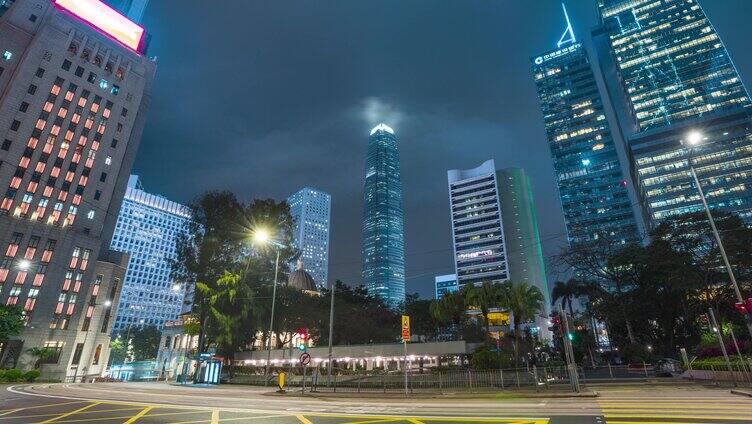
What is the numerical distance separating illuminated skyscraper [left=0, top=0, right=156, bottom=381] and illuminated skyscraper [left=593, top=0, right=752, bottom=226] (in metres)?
148

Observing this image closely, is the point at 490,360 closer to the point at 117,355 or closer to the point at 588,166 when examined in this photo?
the point at 117,355

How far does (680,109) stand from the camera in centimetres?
16162

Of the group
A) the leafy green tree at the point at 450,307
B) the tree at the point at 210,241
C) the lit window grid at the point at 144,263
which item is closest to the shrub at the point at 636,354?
the leafy green tree at the point at 450,307

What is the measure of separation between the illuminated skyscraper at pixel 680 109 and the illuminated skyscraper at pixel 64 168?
148m

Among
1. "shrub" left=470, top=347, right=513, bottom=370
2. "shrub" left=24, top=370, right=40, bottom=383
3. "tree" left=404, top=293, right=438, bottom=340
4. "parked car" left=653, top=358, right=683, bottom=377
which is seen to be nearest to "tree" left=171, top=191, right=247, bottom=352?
"shrub" left=24, top=370, right=40, bottom=383

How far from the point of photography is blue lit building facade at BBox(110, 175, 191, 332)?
156750mm

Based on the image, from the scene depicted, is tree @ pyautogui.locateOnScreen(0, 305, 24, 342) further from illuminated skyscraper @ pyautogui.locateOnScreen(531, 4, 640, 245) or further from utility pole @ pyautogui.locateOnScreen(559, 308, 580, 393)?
illuminated skyscraper @ pyautogui.locateOnScreen(531, 4, 640, 245)

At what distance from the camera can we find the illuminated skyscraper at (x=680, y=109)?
422 ft

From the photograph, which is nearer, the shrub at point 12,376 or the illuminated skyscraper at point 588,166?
the shrub at point 12,376

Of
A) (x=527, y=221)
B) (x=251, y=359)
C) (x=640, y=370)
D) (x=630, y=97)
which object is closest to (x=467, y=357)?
(x=640, y=370)

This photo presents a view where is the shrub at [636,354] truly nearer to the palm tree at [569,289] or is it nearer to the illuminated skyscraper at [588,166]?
the palm tree at [569,289]

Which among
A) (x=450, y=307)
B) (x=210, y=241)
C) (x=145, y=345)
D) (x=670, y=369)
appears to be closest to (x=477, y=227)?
(x=145, y=345)

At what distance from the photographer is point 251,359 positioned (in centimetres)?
4884

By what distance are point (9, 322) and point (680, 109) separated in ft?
728
